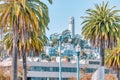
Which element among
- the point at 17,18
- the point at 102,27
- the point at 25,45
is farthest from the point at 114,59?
the point at 17,18

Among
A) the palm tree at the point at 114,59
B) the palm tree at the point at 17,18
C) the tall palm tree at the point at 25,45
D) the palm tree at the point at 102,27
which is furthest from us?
the palm tree at the point at 114,59

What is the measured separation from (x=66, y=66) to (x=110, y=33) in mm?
92477

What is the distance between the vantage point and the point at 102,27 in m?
56.3

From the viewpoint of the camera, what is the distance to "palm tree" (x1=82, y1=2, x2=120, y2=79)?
2213 inches

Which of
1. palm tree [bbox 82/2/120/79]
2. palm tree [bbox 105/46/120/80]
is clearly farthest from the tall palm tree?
palm tree [bbox 105/46/120/80]

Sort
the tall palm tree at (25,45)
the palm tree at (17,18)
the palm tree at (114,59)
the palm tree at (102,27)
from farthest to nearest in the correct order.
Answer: the palm tree at (114,59) → the palm tree at (102,27) → the tall palm tree at (25,45) → the palm tree at (17,18)

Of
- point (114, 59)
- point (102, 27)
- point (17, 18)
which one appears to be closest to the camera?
point (17, 18)

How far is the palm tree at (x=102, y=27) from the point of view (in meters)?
56.2

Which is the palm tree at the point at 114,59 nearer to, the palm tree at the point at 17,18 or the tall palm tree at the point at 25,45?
the tall palm tree at the point at 25,45

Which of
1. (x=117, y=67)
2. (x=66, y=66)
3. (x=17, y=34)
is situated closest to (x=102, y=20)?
(x=17, y=34)

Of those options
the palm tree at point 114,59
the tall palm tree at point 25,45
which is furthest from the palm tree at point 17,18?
the palm tree at point 114,59

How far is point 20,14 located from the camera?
3912 centimetres

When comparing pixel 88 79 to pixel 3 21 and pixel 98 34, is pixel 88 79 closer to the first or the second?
pixel 98 34

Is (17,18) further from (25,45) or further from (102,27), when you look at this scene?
(102,27)
